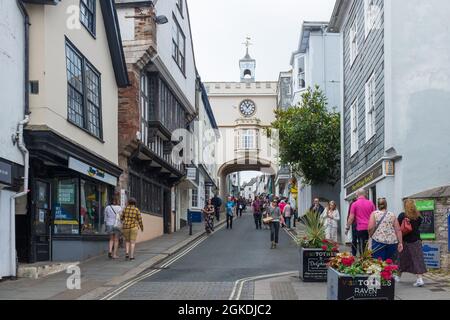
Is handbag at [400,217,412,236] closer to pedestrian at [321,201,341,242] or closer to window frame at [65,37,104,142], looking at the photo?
pedestrian at [321,201,341,242]

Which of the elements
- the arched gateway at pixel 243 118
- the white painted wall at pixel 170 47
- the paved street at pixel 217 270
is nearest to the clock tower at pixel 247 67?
the arched gateway at pixel 243 118

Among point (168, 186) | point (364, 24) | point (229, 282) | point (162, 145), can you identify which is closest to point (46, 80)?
point (229, 282)

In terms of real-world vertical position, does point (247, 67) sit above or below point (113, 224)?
above

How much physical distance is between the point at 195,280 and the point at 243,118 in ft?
161

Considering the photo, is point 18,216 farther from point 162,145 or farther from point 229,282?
point 162,145

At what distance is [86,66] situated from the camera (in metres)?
17.4

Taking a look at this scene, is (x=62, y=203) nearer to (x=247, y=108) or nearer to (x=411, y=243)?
(x=411, y=243)

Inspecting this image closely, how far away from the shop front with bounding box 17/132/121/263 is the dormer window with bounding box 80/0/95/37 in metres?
3.41

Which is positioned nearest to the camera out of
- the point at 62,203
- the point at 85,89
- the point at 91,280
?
the point at 91,280

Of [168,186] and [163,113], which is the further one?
[168,186]

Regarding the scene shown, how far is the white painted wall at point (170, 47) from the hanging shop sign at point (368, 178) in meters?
8.35

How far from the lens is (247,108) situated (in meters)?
62.3

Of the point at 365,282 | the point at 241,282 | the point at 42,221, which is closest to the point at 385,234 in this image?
the point at 241,282

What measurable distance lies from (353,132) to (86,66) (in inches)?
366
